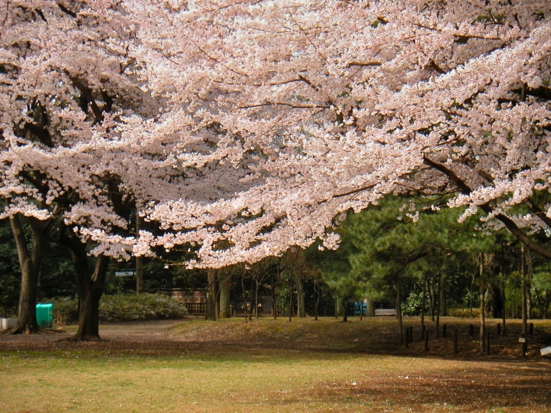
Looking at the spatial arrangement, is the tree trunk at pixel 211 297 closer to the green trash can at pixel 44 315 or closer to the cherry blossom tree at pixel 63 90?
the green trash can at pixel 44 315

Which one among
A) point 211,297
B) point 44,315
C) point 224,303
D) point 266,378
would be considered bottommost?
point 266,378

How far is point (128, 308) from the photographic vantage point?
29891 mm

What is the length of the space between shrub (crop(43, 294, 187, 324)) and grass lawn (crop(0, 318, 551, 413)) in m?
9.44

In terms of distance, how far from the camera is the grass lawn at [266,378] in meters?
8.12

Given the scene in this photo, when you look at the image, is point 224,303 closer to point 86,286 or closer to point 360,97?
point 86,286

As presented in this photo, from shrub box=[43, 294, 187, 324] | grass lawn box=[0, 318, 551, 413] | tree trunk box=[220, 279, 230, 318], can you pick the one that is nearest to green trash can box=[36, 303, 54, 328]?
Result: shrub box=[43, 294, 187, 324]

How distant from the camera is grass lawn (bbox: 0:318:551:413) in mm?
8117

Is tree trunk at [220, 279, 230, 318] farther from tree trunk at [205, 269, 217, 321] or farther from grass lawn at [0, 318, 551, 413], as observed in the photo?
grass lawn at [0, 318, 551, 413]

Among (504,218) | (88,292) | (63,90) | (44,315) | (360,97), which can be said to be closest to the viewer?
(360,97)

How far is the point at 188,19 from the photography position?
747cm

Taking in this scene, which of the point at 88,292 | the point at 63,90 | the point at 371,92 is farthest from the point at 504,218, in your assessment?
the point at 88,292

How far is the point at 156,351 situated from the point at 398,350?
20.6 ft

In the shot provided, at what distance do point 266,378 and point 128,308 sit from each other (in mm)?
20241

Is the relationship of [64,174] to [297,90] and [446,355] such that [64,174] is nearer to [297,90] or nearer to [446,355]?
[297,90]
